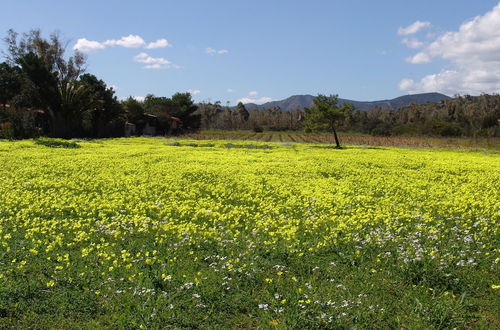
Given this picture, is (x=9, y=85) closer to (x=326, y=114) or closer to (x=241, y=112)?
(x=326, y=114)

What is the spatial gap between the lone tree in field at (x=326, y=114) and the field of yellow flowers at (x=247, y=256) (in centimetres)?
2885

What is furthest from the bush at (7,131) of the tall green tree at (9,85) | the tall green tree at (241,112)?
the tall green tree at (241,112)

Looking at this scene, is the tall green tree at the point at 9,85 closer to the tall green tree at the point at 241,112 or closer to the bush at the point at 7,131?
the bush at the point at 7,131

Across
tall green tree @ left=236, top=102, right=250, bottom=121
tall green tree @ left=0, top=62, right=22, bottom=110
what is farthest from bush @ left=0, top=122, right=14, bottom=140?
tall green tree @ left=236, top=102, right=250, bottom=121

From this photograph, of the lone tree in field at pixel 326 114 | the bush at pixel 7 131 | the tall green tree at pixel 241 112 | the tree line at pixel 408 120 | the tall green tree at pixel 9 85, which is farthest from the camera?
the tall green tree at pixel 241 112

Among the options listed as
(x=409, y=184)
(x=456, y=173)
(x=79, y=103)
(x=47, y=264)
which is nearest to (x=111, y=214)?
(x=47, y=264)

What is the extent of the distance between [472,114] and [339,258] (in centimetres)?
10994

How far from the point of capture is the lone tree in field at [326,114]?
42125mm

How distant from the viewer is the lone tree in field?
138 feet

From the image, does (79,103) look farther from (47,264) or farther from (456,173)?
(47,264)

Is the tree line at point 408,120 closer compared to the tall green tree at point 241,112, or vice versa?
the tree line at point 408,120

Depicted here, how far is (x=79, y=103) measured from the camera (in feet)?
156

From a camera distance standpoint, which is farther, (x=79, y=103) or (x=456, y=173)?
(x=79, y=103)

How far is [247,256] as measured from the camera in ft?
23.8
